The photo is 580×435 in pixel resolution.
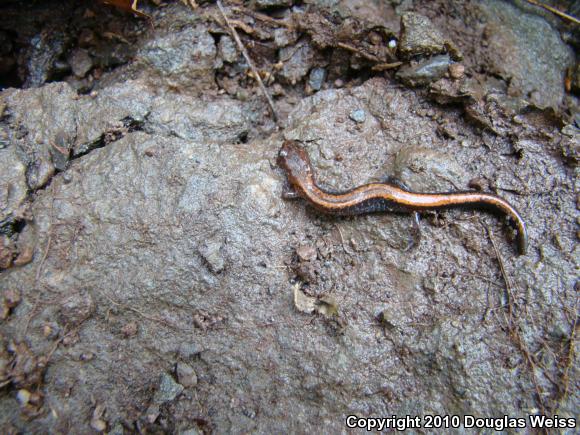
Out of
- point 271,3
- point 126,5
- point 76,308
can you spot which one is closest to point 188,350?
point 76,308

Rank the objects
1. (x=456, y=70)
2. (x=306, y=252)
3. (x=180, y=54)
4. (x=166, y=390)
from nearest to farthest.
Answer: (x=166, y=390), (x=306, y=252), (x=456, y=70), (x=180, y=54)

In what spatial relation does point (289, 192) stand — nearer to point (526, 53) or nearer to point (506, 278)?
point (506, 278)

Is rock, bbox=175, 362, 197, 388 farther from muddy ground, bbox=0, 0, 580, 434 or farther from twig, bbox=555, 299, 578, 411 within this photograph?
twig, bbox=555, 299, 578, 411

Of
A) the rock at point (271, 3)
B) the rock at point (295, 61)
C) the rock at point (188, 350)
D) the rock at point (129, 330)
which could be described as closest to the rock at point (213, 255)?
the rock at point (188, 350)

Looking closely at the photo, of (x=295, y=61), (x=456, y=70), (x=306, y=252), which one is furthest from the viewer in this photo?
(x=295, y=61)

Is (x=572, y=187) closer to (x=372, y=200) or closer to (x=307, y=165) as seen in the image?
(x=372, y=200)

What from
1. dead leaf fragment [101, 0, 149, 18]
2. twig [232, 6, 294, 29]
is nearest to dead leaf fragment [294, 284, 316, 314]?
twig [232, 6, 294, 29]

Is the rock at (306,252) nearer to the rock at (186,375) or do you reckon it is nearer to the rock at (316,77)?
the rock at (186,375)
